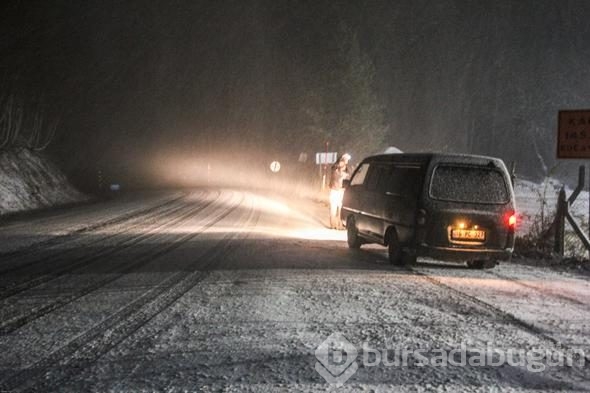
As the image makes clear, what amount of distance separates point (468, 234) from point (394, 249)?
4.48 ft

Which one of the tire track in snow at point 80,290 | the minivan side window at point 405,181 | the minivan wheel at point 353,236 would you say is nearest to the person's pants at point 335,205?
the minivan wheel at point 353,236

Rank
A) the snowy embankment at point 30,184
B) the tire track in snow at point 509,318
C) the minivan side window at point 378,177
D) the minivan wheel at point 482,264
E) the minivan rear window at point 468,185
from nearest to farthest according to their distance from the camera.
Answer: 1. the tire track in snow at point 509,318
2. the minivan rear window at point 468,185
3. the minivan wheel at point 482,264
4. the minivan side window at point 378,177
5. the snowy embankment at point 30,184

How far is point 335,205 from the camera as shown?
651 inches

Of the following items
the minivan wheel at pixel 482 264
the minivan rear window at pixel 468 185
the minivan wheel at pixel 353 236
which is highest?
the minivan rear window at pixel 468 185

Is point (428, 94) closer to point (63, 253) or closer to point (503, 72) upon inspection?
point (503, 72)

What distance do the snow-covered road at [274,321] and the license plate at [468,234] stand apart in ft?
2.14

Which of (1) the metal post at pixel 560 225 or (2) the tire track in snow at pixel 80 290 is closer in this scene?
(2) the tire track in snow at pixel 80 290

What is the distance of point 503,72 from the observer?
68688 mm

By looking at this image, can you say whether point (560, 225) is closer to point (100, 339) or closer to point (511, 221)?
point (511, 221)

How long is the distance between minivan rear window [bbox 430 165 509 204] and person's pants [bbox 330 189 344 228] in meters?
6.67

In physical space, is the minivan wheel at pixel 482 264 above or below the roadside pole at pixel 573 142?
below

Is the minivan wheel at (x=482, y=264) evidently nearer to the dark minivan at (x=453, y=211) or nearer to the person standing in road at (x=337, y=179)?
the dark minivan at (x=453, y=211)

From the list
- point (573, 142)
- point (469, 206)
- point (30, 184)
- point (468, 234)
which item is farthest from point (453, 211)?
point (30, 184)

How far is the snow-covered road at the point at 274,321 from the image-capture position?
4340 millimetres
